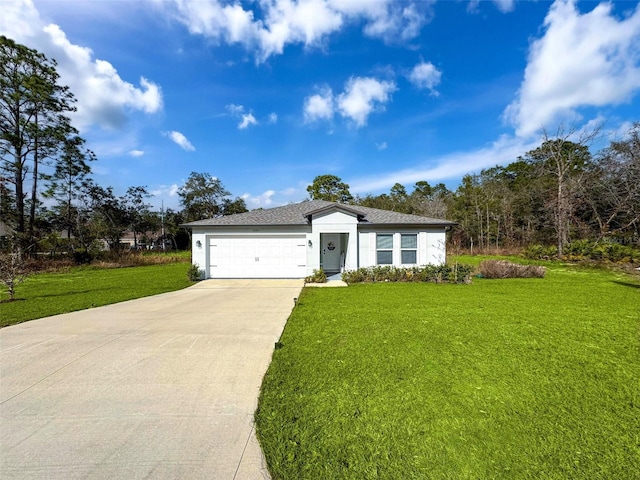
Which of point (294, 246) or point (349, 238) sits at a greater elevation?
point (349, 238)

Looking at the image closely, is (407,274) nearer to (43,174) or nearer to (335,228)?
(335,228)

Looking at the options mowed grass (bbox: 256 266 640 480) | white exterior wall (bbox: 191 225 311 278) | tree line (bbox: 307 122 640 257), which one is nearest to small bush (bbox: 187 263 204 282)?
white exterior wall (bbox: 191 225 311 278)

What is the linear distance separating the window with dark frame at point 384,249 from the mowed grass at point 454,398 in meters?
7.01

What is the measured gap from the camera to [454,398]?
3.14 metres

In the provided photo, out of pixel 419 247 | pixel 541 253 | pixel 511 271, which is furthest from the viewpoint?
pixel 541 253

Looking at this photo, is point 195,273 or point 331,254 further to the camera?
point 331,254

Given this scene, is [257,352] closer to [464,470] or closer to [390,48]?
[464,470]

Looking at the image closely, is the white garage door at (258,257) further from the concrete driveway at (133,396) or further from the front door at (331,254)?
the concrete driveway at (133,396)

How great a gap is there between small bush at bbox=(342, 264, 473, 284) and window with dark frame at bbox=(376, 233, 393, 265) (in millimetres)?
933

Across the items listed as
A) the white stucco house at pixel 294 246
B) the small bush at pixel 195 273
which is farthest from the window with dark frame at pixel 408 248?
the small bush at pixel 195 273

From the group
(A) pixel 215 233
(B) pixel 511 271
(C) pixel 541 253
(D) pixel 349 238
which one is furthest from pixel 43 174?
(C) pixel 541 253

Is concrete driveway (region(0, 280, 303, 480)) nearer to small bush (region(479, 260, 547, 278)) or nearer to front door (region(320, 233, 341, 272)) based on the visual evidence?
front door (region(320, 233, 341, 272))

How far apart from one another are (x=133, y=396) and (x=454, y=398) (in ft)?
12.1

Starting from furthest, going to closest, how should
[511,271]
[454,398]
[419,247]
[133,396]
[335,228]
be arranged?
[419,247]
[511,271]
[335,228]
[133,396]
[454,398]
